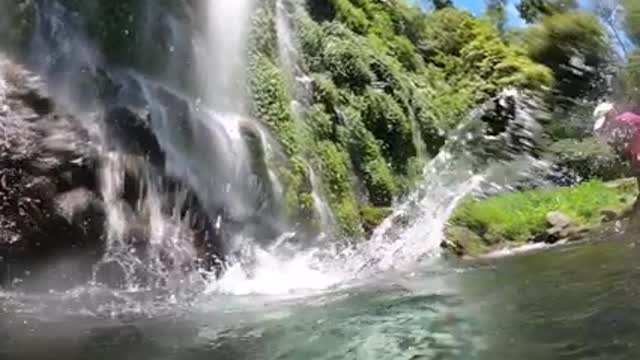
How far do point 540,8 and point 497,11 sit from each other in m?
2.77

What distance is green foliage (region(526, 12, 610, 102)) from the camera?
84.0 feet

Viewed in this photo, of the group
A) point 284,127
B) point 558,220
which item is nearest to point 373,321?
point 284,127

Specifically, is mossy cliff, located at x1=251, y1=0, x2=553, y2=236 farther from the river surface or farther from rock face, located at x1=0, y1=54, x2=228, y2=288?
the river surface

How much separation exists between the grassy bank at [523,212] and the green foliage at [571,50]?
796 cm

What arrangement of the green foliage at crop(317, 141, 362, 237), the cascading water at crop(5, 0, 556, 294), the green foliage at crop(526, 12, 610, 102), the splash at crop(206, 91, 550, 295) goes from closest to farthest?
the cascading water at crop(5, 0, 556, 294) < the splash at crop(206, 91, 550, 295) < the green foliage at crop(317, 141, 362, 237) < the green foliage at crop(526, 12, 610, 102)

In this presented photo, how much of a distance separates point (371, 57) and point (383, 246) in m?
5.11

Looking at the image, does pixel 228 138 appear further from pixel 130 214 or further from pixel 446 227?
pixel 446 227

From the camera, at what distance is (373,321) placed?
615cm

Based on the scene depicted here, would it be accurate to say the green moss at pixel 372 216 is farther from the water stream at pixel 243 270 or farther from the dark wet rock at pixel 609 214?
the dark wet rock at pixel 609 214

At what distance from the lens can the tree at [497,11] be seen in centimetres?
3500

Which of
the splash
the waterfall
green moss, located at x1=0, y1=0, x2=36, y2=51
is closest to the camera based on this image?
green moss, located at x1=0, y1=0, x2=36, y2=51

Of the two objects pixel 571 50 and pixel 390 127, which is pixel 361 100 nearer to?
pixel 390 127

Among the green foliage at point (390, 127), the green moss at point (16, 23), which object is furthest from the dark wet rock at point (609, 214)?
the green moss at point (16, 23)

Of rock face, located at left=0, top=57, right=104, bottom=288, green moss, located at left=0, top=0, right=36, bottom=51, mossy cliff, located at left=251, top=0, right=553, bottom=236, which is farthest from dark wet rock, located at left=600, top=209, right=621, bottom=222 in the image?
green moss, located at left=0, top=0, right=36, bottom=51
